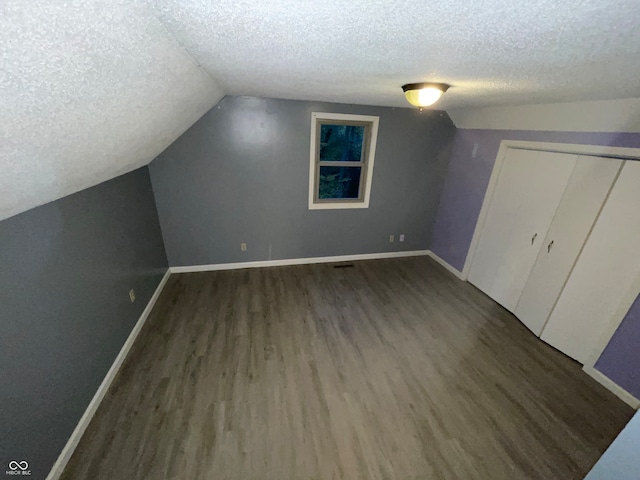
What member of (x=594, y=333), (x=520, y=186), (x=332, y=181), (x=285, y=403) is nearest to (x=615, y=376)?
(x=594, y=333)

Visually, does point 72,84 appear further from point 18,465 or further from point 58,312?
point 18,465

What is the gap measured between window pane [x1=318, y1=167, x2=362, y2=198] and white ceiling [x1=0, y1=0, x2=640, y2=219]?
232 centimetres

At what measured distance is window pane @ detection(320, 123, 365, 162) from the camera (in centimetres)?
364

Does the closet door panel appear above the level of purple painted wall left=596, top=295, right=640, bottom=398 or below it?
above

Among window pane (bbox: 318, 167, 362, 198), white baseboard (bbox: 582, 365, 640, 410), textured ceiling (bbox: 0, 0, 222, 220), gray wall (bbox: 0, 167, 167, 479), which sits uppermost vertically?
textured ceiling (bbox: 0, 0, 222, 220)

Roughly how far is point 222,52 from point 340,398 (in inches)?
93.2

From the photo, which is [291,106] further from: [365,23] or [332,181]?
[365,23]

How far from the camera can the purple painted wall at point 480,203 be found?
2.10m

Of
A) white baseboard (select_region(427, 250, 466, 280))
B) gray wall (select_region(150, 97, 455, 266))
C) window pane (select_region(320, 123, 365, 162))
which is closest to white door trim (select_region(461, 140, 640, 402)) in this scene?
gray wall (select_region(150, 97, 455, 266))

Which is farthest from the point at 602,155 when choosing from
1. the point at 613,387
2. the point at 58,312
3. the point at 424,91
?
the point at 58,312

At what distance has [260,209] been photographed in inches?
140

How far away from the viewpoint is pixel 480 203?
3.45m

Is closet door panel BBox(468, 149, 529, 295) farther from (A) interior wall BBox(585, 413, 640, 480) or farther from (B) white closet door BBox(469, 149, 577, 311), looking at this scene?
(A) interior wall BBox(585, 413, 640, 480)

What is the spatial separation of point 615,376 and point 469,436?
148cm
